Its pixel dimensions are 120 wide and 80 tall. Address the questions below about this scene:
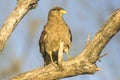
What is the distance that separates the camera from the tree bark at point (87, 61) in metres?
5.10

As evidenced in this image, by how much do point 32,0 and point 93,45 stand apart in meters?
1.08

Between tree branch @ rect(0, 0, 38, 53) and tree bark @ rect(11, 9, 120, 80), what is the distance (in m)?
0.53

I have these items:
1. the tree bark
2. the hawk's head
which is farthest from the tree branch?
the hawk's head

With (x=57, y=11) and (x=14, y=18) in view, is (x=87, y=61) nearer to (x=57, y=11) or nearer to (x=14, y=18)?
(x=14, y=18)

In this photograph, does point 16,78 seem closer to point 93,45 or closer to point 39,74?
point 39,74

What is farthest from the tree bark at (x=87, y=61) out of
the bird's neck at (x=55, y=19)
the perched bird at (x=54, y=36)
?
the bird's neck at (x=55, y=19)

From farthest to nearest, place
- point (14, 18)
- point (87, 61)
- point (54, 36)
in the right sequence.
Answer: point (54, 36), point (14, 18), point (87, 61)

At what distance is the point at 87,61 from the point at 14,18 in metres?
1.12

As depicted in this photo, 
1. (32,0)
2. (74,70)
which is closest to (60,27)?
(32,0)

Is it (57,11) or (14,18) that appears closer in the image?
(14,18)

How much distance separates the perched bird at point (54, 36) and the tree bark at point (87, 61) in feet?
4.18

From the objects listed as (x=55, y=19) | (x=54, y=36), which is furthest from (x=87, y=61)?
(x=55, y=19)

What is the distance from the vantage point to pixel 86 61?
5.16 meters

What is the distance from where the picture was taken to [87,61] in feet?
16.9
